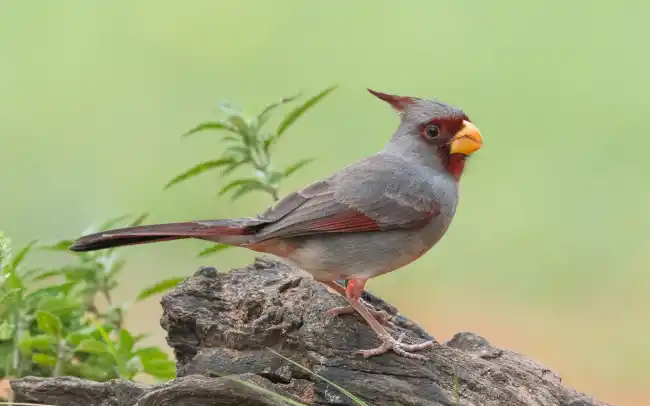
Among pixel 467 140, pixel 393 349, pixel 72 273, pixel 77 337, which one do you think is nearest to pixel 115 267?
pixel 72 273

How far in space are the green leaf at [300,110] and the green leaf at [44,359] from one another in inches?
33.2

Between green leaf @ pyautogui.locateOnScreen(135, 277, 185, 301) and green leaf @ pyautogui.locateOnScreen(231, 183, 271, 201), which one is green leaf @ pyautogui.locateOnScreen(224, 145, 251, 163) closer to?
green leaf @ pyautogui.locateOnScreen(231, 183, 271, 201)

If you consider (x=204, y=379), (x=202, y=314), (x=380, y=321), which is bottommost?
(x=204, y=379)

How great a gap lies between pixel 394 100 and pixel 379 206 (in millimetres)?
321

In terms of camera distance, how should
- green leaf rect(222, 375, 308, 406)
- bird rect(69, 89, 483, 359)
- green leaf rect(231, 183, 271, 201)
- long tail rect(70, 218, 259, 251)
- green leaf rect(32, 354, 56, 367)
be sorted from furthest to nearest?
green leaf rect(231, 183, 271, 201) < green leaf rect(32, 354, 56, 367) < bird rect(69, 89, 483, 359) < long tail rect(70, 218, 259, 251) < green leaf rect(222, 375, 308, 406)

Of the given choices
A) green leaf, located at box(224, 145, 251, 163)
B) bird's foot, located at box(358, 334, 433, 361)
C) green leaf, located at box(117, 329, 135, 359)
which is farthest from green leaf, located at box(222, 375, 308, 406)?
green leaf, located at box(224, 145, 251, 163)

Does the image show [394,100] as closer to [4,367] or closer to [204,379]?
[204,379]

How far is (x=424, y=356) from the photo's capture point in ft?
6.74

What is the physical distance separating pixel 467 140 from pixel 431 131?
0.10 metres

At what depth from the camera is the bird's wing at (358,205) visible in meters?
2.11

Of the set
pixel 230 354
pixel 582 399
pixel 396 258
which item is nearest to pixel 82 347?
pixel 230 354

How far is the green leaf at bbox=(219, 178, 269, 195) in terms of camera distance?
7.95 feet

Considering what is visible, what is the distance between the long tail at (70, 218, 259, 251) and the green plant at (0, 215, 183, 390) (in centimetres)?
38

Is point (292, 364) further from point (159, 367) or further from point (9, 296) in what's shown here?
point (9, 296)
